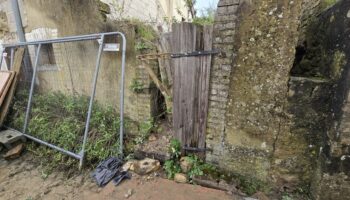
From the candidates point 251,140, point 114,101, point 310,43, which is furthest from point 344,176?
point 114,101

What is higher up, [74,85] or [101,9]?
[101,9]

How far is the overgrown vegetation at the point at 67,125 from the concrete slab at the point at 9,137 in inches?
7.6

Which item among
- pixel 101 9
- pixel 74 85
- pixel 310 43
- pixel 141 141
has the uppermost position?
pixel 101 9

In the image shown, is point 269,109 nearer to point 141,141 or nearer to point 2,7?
point 141,141

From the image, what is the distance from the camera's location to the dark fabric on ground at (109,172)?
279cm

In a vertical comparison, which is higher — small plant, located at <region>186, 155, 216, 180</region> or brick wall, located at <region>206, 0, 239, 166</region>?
brick wall, located at <region>206, 0, 239, 166</region>

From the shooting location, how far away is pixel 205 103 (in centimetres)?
266

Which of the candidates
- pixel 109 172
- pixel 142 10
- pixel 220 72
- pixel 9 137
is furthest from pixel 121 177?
pixel 142 10

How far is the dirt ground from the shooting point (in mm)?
2484

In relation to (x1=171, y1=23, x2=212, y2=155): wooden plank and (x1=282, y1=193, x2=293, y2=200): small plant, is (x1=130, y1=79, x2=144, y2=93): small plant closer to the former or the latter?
(x1=171, y1=23, x2=212, y2=155): wooden plank

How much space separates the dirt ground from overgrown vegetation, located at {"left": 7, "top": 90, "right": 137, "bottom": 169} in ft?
1.05

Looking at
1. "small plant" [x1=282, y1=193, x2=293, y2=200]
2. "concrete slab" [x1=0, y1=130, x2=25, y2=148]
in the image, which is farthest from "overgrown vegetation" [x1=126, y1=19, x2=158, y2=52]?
"concrete slab" [x1=0, y1=130, x2=25, y2=148]

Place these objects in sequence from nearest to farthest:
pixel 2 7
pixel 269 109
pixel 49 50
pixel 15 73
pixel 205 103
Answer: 1. pixel 269 109
2. pixel 205 103
3. pixel 15 73
4. pixel 49 50
5. pixel 2 7

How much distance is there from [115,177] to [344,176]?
8.85ft
